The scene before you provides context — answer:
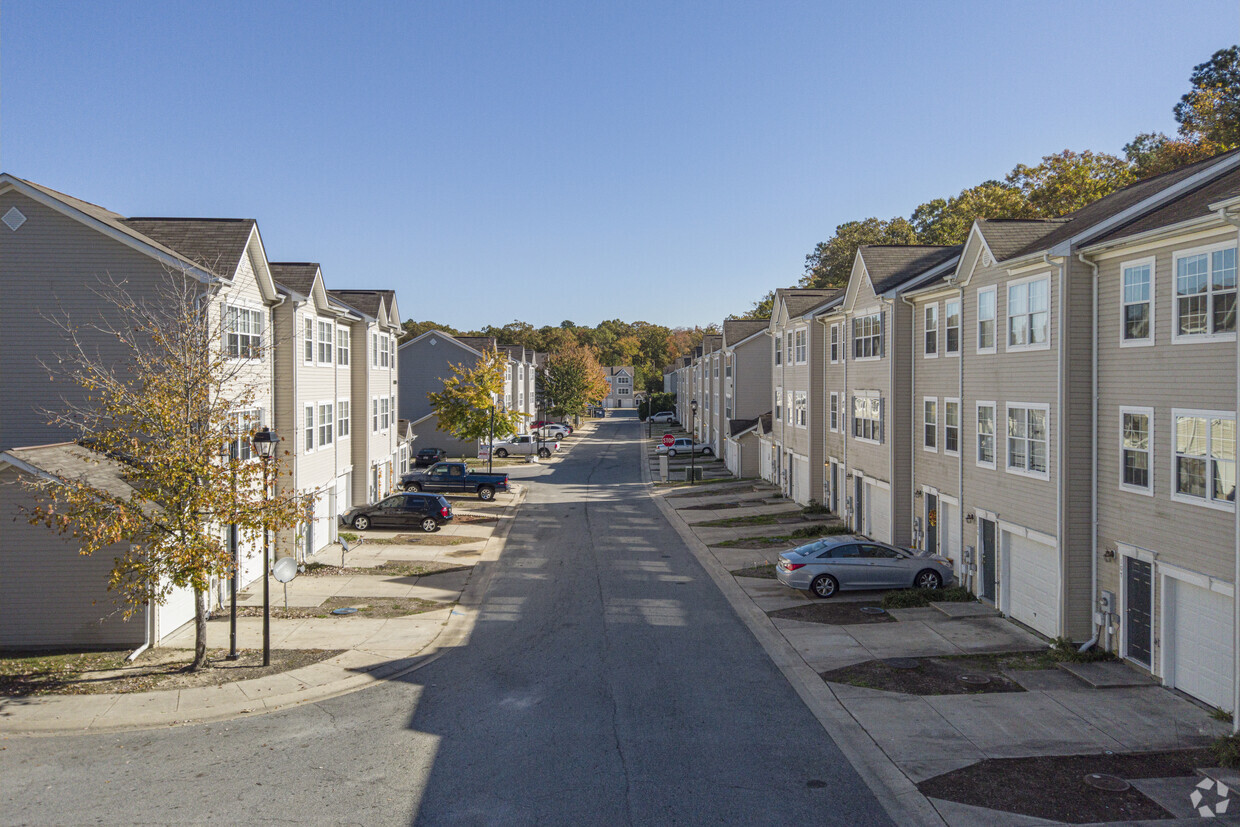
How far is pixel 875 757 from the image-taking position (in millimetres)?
11430

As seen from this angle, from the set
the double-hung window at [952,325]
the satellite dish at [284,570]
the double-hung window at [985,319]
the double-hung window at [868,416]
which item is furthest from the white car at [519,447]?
the satellite dish at [284,570]

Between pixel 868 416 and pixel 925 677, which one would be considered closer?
pixel 925 677

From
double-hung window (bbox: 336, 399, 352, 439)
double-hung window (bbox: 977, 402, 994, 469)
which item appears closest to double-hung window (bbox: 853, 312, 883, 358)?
double-hung window (bbox: 977, 402, 994, 469)

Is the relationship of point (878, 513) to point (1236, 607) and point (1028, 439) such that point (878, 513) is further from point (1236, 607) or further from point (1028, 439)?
point (1236, 607)

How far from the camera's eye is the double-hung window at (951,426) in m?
22.1

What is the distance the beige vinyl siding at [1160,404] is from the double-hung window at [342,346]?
24036mm

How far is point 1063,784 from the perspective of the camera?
34.3 ft

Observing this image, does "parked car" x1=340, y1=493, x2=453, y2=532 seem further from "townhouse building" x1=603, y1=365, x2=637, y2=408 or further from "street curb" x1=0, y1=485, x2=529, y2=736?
"townhouse building" x1=603, y1=365, x2=637, y2=408

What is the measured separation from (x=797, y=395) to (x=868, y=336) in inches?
401

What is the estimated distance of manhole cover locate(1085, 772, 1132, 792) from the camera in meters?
10.2

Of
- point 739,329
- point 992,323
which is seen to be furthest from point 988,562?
point 739,329

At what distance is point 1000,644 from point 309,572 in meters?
18.7

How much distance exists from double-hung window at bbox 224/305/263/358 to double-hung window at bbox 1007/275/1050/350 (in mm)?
18162

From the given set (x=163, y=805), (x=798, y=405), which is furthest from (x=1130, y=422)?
(x=798, y=405)
